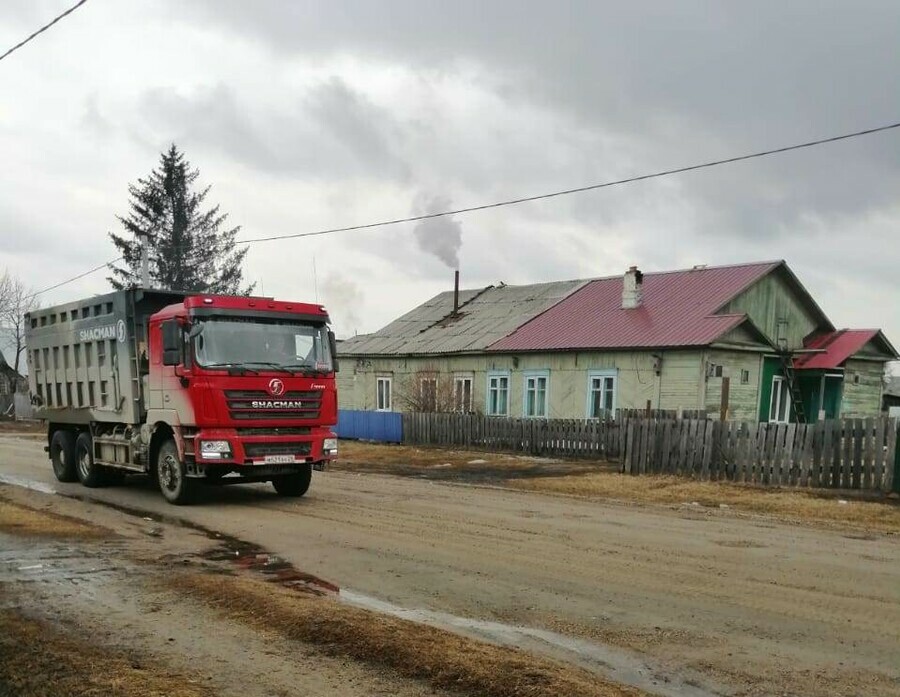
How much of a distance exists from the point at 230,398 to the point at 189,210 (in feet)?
146

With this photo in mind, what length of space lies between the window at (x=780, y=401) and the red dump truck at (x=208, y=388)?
2040cm

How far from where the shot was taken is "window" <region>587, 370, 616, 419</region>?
28234 mm

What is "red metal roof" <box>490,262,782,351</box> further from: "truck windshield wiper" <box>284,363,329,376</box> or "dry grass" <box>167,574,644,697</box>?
"dry grass" <box>167,574,644,697</box>

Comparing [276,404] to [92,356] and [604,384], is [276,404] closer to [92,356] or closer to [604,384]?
[92,356]

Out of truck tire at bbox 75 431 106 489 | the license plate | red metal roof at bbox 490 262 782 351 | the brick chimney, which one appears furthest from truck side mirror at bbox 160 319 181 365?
the brick chimney

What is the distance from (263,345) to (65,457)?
6611mm

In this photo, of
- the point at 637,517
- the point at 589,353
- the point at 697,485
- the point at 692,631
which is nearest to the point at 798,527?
the point at 637,517

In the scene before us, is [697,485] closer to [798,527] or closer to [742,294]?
[798,527]

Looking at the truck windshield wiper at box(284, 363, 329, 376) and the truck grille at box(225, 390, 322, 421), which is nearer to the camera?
the truck grille at box(225, 390, 322, 421)

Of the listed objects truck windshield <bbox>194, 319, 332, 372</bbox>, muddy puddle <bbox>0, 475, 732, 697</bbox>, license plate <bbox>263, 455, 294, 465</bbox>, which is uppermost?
truck windshield <bbox>194, 319, 332, 372</bbox>

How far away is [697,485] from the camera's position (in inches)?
660

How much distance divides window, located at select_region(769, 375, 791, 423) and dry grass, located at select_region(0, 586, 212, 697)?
1078 inches

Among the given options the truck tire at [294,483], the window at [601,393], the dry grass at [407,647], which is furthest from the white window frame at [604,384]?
the dry grass at [407,647]

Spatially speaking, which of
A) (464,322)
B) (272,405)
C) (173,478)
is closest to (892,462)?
(272,405)
